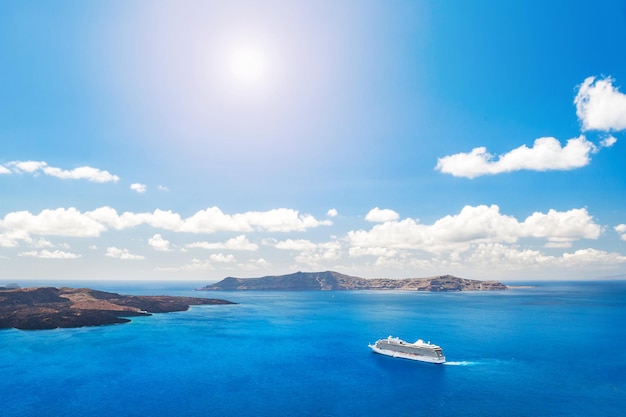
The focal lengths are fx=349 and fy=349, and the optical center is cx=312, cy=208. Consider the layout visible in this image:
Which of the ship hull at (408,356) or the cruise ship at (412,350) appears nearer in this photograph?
the ship hull at (408,356)

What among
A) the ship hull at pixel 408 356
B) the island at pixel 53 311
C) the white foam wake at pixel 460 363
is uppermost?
the island at pixel 53 311

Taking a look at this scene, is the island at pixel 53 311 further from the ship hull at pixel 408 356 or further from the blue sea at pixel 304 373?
the ship hull at pixel 408 356

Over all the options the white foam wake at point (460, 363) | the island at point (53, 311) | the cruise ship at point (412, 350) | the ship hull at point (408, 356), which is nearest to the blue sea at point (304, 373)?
the white foam wake at point (460, 363)

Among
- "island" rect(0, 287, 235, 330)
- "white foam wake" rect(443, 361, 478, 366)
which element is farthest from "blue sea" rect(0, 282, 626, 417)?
"island" rect(0, 287, 235, 330)

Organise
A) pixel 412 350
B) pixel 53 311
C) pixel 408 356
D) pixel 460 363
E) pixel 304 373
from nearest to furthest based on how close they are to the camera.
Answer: pixel 304 373 < pixel 460 363 < pixel 408 356 < pixel 412 350 < pixel 53 311

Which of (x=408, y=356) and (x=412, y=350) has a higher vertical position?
(x=412, y=350)

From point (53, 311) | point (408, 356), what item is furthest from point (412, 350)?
point (53, 311)

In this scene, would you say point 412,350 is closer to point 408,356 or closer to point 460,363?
point 408,356
